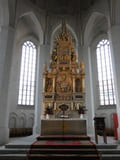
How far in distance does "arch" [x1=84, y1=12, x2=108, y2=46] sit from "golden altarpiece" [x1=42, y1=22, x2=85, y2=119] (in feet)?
13.0

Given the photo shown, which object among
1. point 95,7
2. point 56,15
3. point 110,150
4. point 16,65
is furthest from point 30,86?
point 110,150

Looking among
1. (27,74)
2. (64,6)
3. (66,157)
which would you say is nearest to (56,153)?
(66,157)

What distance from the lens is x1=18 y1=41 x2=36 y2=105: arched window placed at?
15.1 meters

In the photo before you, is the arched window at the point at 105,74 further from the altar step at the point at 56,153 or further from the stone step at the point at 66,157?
the stone step at the point at 66,157

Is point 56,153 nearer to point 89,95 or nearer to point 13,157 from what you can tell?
point 13,157

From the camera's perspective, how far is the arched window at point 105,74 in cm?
1480

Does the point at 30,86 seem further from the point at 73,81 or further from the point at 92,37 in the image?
the point at 92,37

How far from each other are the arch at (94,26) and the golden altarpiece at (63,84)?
395 centimetres

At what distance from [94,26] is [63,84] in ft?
27.3

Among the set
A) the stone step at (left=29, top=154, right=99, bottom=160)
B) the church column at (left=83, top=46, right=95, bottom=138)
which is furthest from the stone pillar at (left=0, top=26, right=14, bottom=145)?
the church column at (left=83, top=46, right=95, bottom=138)

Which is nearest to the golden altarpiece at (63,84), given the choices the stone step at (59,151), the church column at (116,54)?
the church column at (116,54)

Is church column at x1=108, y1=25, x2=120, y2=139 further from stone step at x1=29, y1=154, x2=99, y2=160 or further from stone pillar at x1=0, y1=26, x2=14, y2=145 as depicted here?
stone pillar at x1=0, y1=26, x2=14, y2=145

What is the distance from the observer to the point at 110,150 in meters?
5.69

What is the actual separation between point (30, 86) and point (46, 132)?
8105 mm
